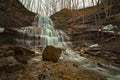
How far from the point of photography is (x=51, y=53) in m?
8.36

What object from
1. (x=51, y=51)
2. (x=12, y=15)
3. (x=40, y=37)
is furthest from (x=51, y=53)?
(x=12, y=15)

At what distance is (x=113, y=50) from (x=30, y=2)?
27.7 metres

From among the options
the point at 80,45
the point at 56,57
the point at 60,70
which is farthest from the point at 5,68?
the point at 80,45

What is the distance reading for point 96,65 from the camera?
9.68 m

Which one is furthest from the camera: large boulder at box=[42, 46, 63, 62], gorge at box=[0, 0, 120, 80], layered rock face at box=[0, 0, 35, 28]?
layered rock face at box=[0, 0, 35, 28]

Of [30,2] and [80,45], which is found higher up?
[30,2]

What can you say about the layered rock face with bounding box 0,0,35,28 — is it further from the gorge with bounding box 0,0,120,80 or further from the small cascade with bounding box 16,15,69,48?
the small cascade with bounding box 16,15,69,48

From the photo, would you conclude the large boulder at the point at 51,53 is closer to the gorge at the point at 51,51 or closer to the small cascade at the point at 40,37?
the gorge at the point at 51,51

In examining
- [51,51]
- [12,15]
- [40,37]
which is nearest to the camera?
[51,51]

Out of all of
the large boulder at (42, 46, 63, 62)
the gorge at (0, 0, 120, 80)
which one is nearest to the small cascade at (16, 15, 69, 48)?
the gorge at (0, 0, 120, 80)

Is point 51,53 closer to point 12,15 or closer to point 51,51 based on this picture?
point 51,51

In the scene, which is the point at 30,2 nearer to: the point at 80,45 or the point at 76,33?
the point at 76,33

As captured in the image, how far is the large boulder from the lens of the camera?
8.27 metres

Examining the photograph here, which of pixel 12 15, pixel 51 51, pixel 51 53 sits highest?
pixel 12 15
